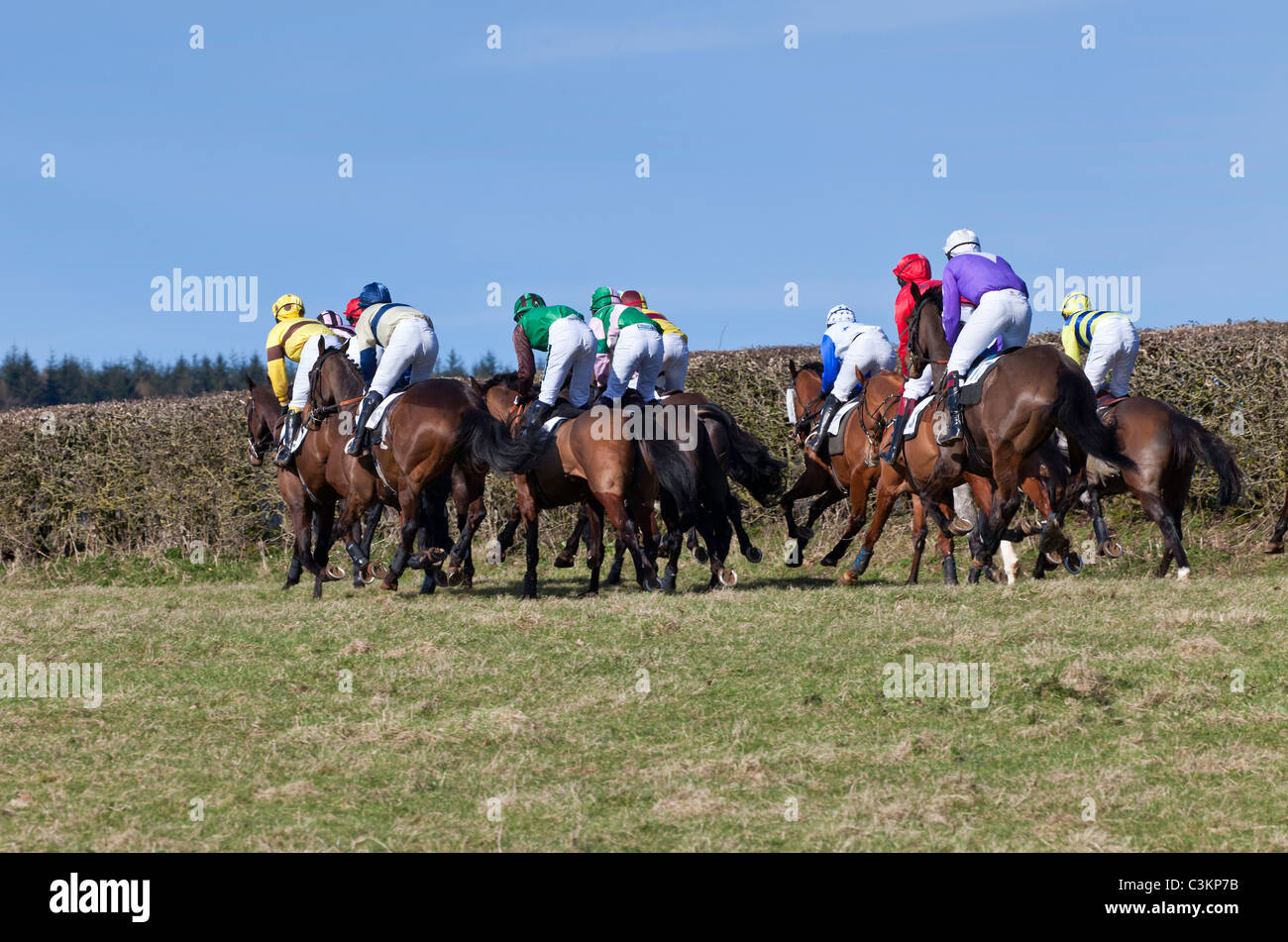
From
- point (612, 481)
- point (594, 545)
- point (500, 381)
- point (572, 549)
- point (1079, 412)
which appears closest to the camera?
point (1079, 412)

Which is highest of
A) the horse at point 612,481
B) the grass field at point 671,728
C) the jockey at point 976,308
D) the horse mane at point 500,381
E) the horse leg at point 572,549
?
the jockey at point 976,308

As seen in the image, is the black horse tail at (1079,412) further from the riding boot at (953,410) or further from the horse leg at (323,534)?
the horse leg at (323,534)

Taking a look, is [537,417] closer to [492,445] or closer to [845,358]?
[492,445]

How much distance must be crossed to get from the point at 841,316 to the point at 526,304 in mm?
3618

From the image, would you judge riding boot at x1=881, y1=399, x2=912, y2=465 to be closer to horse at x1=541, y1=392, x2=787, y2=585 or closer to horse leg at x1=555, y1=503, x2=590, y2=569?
horse at x1=541, y1=392, x2=787, y2=585

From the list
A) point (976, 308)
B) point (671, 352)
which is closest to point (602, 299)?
point (671, 352)

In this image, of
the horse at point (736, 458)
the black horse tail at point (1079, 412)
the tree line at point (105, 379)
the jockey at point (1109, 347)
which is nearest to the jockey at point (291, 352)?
the horse at point (736, 458)

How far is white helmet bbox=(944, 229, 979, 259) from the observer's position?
1184cm

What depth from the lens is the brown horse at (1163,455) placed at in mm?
11828

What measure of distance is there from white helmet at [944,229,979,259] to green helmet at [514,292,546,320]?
3671mm

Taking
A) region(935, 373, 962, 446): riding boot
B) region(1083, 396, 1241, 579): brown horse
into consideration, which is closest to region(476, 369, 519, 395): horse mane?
region(935, 373, 962, 446): riding boot

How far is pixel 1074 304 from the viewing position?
13.5 meters

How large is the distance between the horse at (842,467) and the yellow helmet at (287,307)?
526 centimetres
